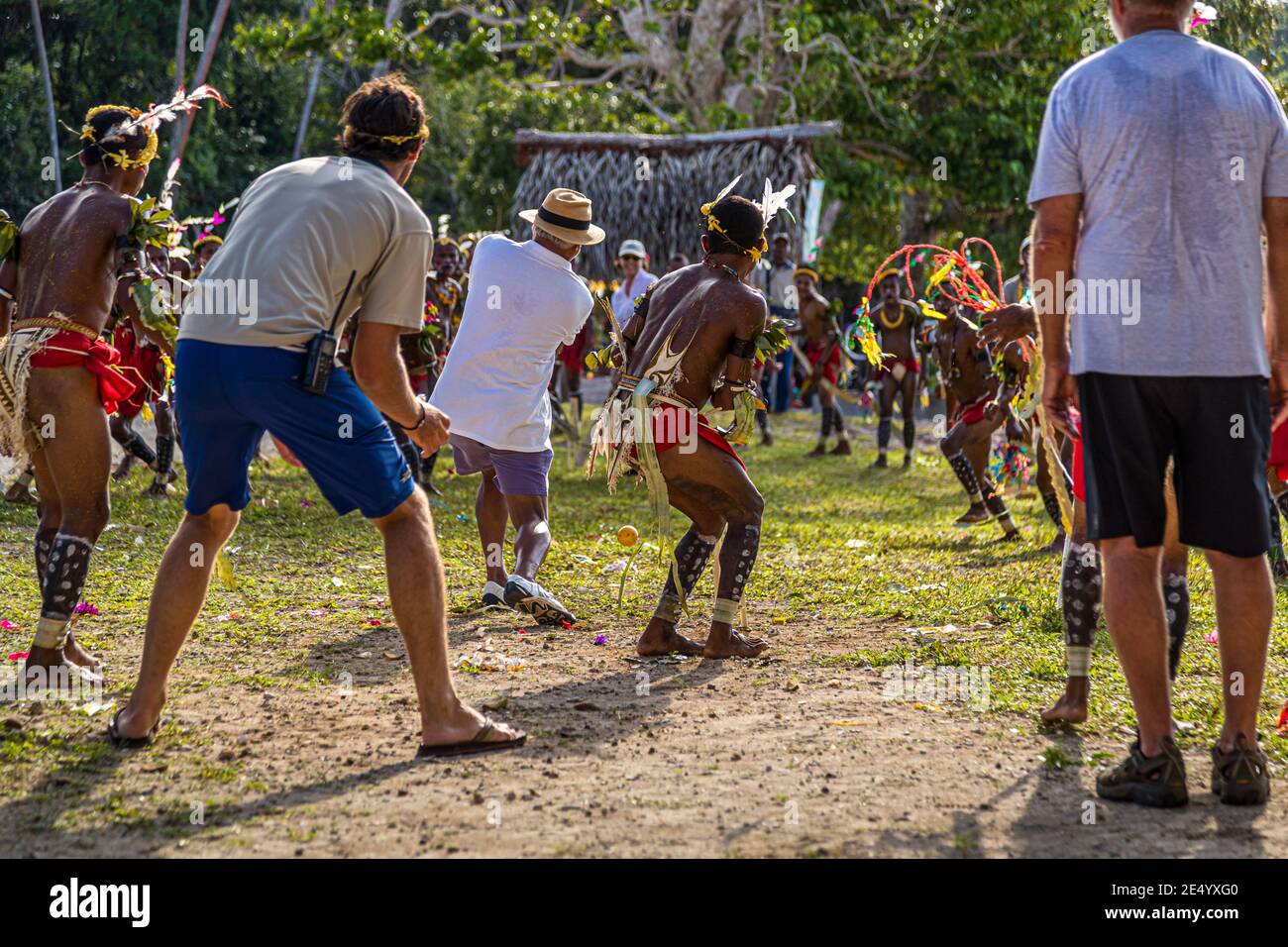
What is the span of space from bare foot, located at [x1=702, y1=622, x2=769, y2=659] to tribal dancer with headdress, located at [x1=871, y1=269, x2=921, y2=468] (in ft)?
29.4

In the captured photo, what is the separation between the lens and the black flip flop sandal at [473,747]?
14.8ft

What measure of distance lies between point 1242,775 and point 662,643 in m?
2.73

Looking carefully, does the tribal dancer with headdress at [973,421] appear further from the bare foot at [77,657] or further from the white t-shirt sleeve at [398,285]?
the white t-shirt sleeve at [398,285]

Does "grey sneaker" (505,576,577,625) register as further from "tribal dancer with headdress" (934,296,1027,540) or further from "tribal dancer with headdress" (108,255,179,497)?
"tribal dancer with headdress" (934,296,1027,540)

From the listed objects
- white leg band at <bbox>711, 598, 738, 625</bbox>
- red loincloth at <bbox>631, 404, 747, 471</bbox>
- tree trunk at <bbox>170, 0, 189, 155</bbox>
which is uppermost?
tree trunk at <bbox>170, 0, 189, 155</bbox>

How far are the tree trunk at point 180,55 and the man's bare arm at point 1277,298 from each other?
1328 centimetres

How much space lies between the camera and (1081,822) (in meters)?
3.91

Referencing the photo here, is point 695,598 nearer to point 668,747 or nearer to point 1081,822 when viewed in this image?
point 668,747

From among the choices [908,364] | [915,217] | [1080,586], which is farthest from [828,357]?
[915,217]

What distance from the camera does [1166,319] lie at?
3887 mm

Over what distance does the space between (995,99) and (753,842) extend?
1985 cm

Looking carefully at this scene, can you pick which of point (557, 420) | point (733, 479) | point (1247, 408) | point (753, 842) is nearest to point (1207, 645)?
point (733, 479)

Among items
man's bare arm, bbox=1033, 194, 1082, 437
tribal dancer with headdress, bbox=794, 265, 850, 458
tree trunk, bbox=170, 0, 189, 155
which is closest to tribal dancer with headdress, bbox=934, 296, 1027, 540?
tribal dancer with headdress, bbox=794, 265, 850, 458

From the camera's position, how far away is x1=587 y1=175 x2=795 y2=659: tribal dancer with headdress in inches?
235
